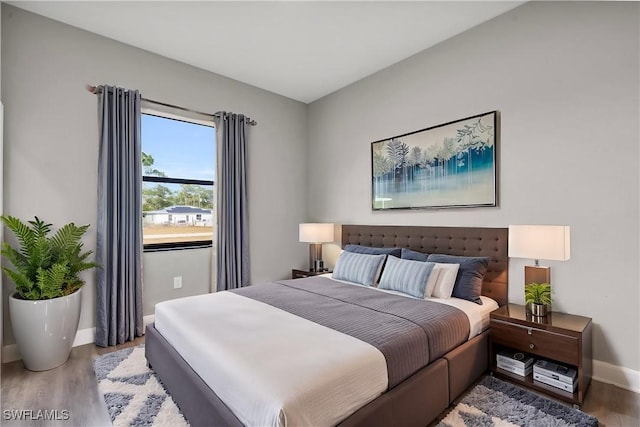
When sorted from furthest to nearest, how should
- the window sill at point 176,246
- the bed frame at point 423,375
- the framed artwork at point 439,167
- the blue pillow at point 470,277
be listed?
the window sill at point 176,246, the framed artwork at point 439,167, the blue pillow at point 470,277, the bed frame at point 423,375

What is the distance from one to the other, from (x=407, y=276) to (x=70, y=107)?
11.1 ft

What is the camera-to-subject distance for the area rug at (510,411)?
185cm

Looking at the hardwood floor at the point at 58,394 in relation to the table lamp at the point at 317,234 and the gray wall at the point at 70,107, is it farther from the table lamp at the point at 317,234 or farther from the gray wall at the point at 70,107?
the table lamp at the point at 317,234

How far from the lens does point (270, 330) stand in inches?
73.7

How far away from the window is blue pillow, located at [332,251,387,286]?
171cm

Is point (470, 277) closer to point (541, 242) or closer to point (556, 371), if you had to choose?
point (541, 242)

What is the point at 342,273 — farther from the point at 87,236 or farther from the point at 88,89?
the point at 88,89

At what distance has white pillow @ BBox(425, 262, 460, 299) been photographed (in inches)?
104

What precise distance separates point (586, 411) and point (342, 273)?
2.02m

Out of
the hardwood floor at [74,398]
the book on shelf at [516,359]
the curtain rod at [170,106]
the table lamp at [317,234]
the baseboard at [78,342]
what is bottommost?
the hardwood floor at [74,398]

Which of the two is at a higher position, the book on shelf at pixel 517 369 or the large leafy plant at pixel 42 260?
the large leafy plant at pixel 42 260

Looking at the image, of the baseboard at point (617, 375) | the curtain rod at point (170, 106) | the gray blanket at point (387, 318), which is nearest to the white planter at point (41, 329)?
the gray blanket at point (387, 318)

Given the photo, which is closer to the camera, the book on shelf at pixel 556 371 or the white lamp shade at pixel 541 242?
the book on shelf at pixel 556 371

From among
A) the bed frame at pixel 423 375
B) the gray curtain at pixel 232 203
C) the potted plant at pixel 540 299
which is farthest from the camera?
the gray curtain at pixel 232 203
